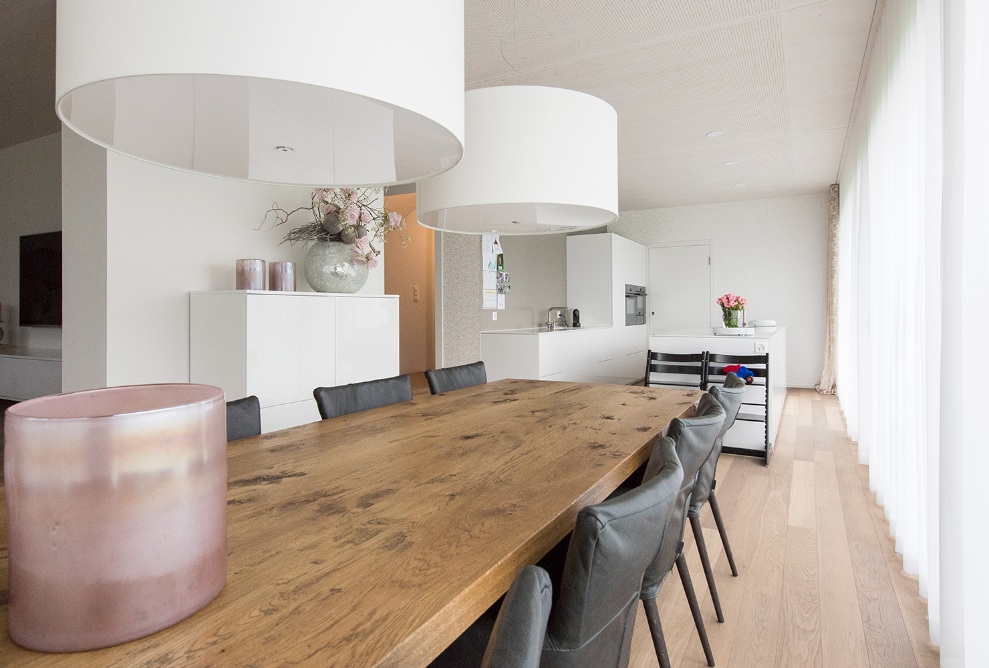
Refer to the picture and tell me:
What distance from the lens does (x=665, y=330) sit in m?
8.30

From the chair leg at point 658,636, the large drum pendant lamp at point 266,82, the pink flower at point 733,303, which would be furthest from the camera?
the pink flower at point 733,303

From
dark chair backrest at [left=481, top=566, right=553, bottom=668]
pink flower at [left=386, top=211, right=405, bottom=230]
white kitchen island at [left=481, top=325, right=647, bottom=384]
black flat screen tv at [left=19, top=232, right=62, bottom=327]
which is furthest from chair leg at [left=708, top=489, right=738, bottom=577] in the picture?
black flat screen tv at [left=19, top=232, right=62, bottom=327]

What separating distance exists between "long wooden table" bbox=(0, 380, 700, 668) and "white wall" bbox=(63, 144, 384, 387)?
165cm

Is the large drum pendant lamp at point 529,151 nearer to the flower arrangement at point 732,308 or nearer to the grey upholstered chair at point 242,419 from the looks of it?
the grey upholstered chair at point 242,419

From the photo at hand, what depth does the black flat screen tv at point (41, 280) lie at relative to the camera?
519 centimetres

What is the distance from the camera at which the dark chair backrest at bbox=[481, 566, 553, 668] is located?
59 cm

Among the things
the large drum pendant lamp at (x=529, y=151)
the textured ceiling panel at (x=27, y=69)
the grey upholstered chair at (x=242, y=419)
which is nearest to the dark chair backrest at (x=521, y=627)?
the grey upholstered chair at (x=242, y=419)

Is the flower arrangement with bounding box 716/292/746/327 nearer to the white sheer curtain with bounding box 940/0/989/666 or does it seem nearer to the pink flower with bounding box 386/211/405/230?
the pink flower with bounding box 386/211/405/230

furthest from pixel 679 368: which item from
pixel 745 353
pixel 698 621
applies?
pixel 698 621

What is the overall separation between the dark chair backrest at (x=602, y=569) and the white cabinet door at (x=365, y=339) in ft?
8.45

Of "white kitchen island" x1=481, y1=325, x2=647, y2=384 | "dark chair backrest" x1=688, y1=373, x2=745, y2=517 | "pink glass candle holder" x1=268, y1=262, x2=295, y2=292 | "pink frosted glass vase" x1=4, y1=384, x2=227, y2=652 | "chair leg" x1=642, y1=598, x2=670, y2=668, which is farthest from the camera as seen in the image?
"white kitchen island" x1=481, y1=325, x2=647, y2=384

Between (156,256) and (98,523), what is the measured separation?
2772 mm

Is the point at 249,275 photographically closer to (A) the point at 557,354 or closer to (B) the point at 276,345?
(B) the point at 276,345

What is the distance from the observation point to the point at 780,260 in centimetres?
756
